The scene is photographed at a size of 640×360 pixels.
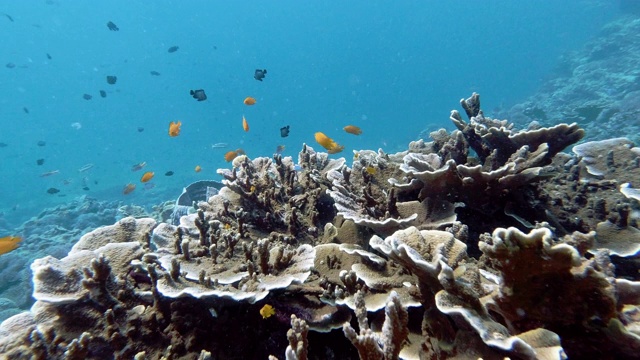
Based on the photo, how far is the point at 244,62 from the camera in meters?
163

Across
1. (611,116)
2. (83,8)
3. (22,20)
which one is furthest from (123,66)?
(611,116)

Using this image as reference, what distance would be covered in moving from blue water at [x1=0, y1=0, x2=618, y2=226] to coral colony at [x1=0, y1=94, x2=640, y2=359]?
91449 mm

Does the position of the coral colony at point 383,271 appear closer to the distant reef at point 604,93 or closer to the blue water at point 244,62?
the distant reef at point 604,93

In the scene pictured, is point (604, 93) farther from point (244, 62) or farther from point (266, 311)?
point (244, 62)

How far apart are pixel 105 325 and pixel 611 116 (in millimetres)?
21249

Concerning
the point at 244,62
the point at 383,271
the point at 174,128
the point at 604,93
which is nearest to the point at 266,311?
the point at 383,271

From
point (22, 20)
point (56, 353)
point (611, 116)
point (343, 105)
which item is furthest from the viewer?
point (22, 20)

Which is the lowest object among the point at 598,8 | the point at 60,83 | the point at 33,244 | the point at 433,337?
the point at 433,337

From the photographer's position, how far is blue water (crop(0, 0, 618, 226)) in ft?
366

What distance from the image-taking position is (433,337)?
2014 millimetres

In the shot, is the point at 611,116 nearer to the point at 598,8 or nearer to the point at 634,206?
the point at 634,206

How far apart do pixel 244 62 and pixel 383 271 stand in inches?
6903

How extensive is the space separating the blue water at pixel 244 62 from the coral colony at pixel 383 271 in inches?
3600

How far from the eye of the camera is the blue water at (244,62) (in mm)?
111562
